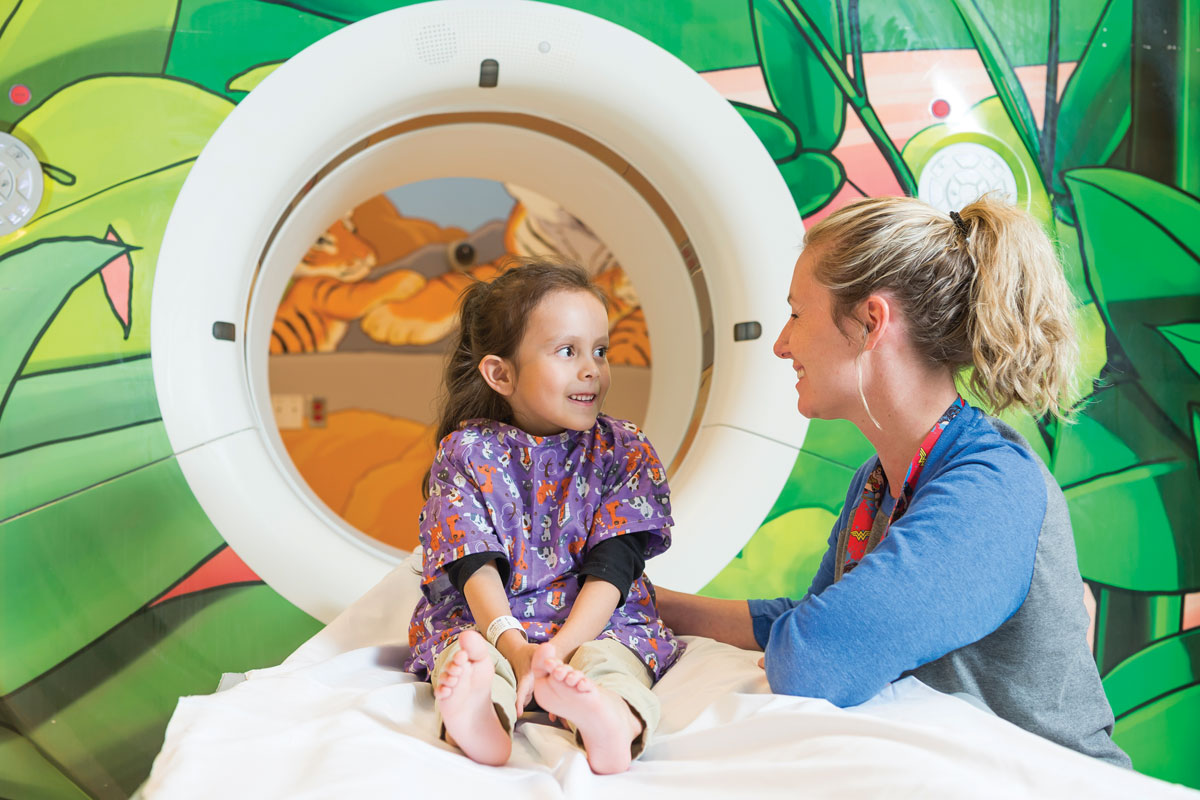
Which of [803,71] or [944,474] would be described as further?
[803,71]

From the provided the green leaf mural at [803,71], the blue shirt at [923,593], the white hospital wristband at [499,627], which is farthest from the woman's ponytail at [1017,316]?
the green leaf mural at [803,71]

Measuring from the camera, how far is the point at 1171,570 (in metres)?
1.92

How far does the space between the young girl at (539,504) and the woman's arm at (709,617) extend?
71mm

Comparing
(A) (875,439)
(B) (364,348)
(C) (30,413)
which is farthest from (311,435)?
(A) (875,439)

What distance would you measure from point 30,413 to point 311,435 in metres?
3.37

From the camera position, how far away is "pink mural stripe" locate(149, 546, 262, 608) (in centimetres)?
164

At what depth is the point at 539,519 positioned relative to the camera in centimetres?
138

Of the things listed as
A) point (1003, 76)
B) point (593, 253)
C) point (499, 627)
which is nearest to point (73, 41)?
point (499, 627)

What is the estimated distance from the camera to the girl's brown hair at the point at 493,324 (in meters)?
1.47

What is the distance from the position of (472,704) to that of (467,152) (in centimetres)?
139

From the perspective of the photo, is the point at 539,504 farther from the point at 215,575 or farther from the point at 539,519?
the point at 215,575

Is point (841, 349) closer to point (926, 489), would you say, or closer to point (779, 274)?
point (926, 489)

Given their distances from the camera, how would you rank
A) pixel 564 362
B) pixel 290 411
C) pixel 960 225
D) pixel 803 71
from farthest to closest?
1. pixel 290 411
2. pixel 803 71
3. pixel 564 362
4. pixel 960 225

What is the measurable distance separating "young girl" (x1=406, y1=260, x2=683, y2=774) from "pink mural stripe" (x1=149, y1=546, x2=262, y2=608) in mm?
414
